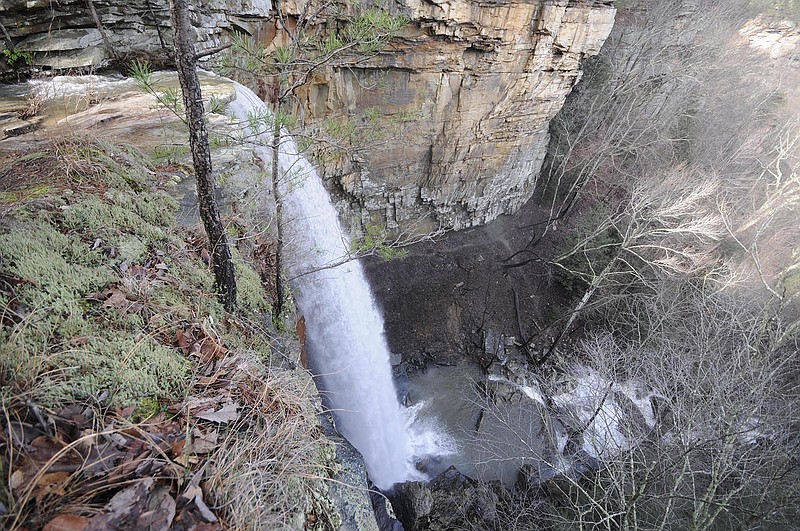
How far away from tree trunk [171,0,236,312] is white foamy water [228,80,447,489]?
75.0 inches

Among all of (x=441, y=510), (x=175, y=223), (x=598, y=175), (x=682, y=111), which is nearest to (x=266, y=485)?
(x=175, y=223)

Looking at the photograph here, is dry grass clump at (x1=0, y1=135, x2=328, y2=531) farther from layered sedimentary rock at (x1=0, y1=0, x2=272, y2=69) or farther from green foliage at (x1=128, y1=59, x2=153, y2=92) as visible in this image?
layered sedimentary rock at (x1=0, y1=0, x2=272, y2=69)

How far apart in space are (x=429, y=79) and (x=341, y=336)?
7.39 metres

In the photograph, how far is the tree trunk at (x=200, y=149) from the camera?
2262 millimetres

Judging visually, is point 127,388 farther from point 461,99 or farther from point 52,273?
point 461,99

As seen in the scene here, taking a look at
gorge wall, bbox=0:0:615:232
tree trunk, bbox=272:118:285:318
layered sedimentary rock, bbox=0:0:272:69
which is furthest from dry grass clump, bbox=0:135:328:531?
gorge wall, bbox=0:0:615:232

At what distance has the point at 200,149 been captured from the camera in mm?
2586

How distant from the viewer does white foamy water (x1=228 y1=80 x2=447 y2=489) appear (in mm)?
5973

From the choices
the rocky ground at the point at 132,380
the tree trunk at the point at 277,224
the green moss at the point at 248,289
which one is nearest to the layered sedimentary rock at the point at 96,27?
the tree trunk at the point at 277,224

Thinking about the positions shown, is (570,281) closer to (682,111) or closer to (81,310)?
(682,111)

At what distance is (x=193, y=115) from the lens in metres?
2.46

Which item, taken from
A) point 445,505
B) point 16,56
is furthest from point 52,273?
point 445,505

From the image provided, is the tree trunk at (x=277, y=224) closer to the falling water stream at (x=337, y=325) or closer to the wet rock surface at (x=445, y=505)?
the falling water stream at (x=337, y=325)

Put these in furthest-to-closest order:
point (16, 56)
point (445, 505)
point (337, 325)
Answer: point (445, 505)
point (337, 325)
point (16, 56)
